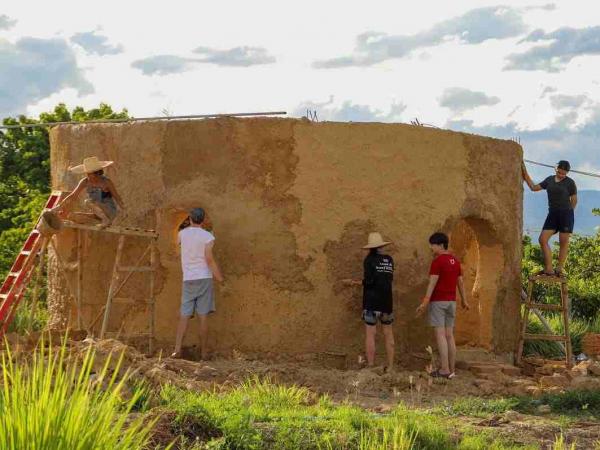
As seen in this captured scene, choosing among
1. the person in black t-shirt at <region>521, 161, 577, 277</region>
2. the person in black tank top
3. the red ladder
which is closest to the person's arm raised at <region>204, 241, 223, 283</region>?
the person in black tank top

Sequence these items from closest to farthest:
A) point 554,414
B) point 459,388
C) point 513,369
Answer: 1. point 554,414
2. point 459,388
3. point 513,369

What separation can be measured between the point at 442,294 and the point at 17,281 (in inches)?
198

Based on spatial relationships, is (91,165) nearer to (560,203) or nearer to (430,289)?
(430,289)

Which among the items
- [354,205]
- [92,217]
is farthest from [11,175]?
[354,205]

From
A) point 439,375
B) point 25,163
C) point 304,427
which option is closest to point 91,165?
point 439,375

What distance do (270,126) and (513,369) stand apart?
14.5 feet

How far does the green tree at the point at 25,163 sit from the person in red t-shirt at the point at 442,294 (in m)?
11.2

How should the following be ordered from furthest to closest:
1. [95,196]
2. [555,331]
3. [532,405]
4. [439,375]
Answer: [555,331]
[95,196]
[439,375]
[532,405]

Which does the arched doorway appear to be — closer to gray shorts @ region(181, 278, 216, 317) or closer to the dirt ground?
the dirt ground

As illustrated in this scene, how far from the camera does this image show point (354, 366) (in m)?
11.9

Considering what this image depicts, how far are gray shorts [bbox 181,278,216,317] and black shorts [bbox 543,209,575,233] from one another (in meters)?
4.92

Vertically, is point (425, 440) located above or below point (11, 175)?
below

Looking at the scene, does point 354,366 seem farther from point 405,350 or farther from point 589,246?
point 589,246

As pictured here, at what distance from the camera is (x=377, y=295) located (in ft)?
37.4
